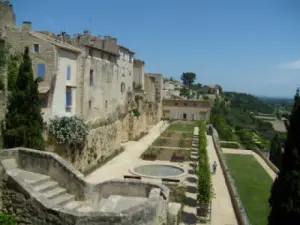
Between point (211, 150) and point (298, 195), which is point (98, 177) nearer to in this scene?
point (298, 195)

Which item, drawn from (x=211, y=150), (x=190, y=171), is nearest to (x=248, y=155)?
(x=211, y=150)

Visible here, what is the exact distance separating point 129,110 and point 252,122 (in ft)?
314

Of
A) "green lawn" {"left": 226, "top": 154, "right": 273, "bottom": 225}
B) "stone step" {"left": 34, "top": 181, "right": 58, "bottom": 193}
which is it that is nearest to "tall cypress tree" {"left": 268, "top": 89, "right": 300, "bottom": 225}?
"green lawn" {"left": 226, "top": 154, "right": 273, "bottom": 225}

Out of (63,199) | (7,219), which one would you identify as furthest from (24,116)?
(7,219)

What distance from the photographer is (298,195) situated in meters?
12.9

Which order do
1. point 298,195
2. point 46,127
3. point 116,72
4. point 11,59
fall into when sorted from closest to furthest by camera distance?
point 298,195, point 46,127, point 11,59, point 116,72

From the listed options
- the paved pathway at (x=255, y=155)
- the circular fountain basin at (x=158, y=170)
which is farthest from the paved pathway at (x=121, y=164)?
the paved pathway at (x=255, y=155)

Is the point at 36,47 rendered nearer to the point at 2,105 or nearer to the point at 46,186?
the point at 2,105

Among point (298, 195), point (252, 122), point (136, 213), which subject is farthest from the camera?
point (252, 122)

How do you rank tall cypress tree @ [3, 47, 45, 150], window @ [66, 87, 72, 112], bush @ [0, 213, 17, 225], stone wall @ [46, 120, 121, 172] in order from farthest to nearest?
window @ [66, 87, 72, 112]
stone wall @ [46, 120, 121, 172]
tall cypress tree @ [3, 47, 45, 150]
bush @ [0, 213, 17, 225]

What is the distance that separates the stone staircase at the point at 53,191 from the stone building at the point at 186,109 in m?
69.8

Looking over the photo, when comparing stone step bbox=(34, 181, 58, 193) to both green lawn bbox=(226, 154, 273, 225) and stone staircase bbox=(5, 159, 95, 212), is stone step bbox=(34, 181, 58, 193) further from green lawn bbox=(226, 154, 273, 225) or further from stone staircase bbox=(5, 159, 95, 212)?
green lawn bbox=(226, 154, 273, 225)

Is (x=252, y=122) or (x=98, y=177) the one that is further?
(x=252, y=122)

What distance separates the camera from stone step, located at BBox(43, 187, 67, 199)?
455 inches
